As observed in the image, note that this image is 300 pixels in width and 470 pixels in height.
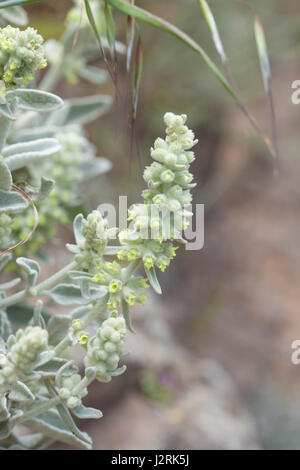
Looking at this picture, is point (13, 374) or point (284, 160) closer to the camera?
point (13, 374)

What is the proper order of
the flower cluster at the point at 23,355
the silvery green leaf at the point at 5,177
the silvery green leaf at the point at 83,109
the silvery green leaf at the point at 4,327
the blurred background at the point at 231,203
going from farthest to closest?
the blurred background at the point at 231,203, the silvery green leaf at the point at 83,109, the silvery green leaf at the point at 4,327, the silvery green leaf at the point at 5,177, the flower cluster at the point at 23,355

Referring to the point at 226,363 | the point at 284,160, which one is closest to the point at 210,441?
the point at 226,363

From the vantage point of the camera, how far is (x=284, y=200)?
2916 mm

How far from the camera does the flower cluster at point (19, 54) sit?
1.85 feet

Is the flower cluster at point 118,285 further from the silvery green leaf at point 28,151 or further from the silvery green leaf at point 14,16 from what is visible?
the silvery green leaf at point 14,16

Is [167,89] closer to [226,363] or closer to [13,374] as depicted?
[226,363]

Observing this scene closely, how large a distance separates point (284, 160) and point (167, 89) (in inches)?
31.8

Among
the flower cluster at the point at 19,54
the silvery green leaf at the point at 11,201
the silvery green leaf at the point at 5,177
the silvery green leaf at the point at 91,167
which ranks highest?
the silvery green leaf at the point at 91,167

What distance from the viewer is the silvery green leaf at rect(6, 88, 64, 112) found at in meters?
0.67

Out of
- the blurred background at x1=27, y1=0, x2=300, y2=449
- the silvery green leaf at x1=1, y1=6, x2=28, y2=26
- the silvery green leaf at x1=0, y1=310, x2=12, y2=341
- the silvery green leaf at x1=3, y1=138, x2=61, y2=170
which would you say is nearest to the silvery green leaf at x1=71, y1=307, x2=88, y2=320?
the silvery green leaf at x1=0, y1=310, x2=12, y2=341

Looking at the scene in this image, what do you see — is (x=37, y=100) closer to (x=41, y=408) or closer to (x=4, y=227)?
(x=4, y=227)

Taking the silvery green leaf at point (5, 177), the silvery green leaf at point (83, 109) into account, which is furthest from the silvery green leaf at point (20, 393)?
the silvery green leaf at point (83, 109)

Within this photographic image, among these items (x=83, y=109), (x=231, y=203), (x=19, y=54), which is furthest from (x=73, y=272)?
(x=231, y=203)

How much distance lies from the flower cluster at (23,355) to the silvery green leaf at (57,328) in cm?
14
